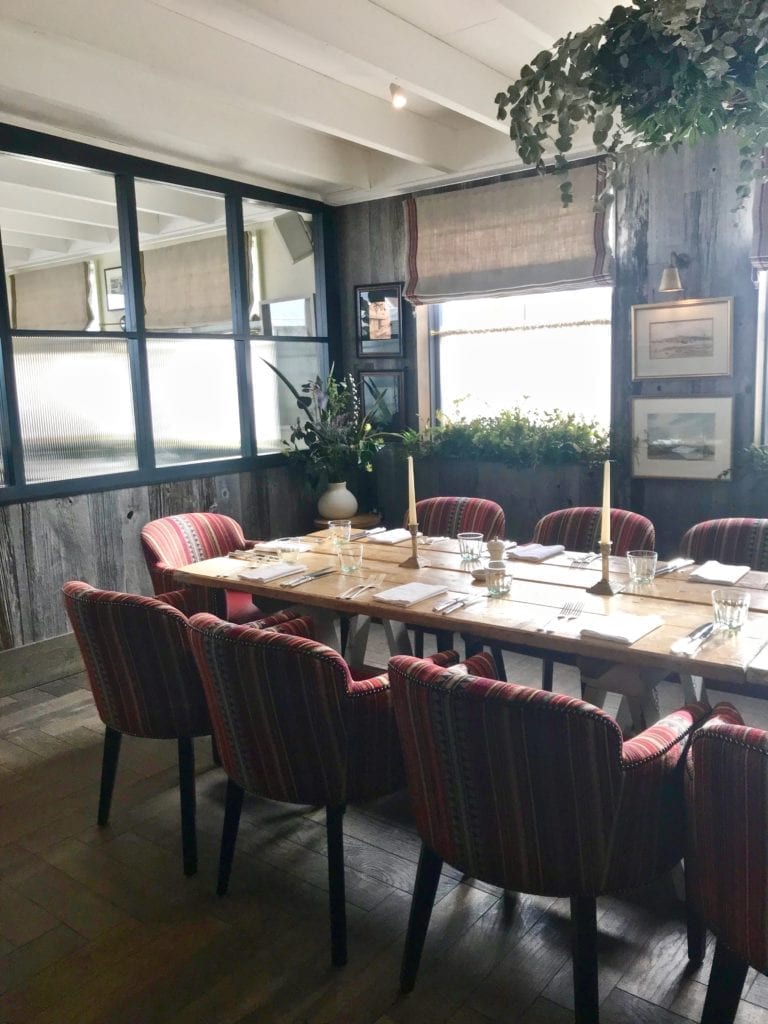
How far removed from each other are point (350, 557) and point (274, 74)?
2.39 meters

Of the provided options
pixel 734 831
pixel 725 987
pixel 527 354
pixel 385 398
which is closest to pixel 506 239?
pixel 527 354

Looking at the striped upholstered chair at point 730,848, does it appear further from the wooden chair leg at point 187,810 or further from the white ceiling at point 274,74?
the white ceiling at point 274,74

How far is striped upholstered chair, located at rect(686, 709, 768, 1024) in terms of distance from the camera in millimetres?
1486

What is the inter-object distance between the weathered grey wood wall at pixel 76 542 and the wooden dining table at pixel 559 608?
1.39m

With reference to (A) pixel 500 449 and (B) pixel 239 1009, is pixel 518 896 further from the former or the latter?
(A) pixel 500 449

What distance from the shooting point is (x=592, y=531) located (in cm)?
364

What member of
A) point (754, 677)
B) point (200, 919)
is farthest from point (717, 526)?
point (200, 919)

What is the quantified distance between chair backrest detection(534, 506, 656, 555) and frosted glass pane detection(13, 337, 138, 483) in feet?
8.05

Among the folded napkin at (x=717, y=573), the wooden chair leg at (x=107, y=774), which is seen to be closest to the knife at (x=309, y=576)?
the wooden chair leg at (x=107, y=774)

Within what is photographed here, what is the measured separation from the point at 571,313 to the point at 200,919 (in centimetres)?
390

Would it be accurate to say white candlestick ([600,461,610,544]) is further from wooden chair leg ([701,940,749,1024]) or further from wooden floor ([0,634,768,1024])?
wooden chair leg ([701,940,749,1024])

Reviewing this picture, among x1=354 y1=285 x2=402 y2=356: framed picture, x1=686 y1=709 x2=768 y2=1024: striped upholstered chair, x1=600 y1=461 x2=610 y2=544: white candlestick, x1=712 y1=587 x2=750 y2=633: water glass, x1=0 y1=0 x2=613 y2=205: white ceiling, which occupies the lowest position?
x1=686 y1=709 x2=768 y2=1024: striped upholstered chair

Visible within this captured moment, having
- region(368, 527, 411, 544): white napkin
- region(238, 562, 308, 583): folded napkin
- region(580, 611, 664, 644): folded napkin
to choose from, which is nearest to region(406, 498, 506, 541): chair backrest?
region(368, 527, 411, 544): white napkin

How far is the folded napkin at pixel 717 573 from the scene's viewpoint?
2.77 meters
